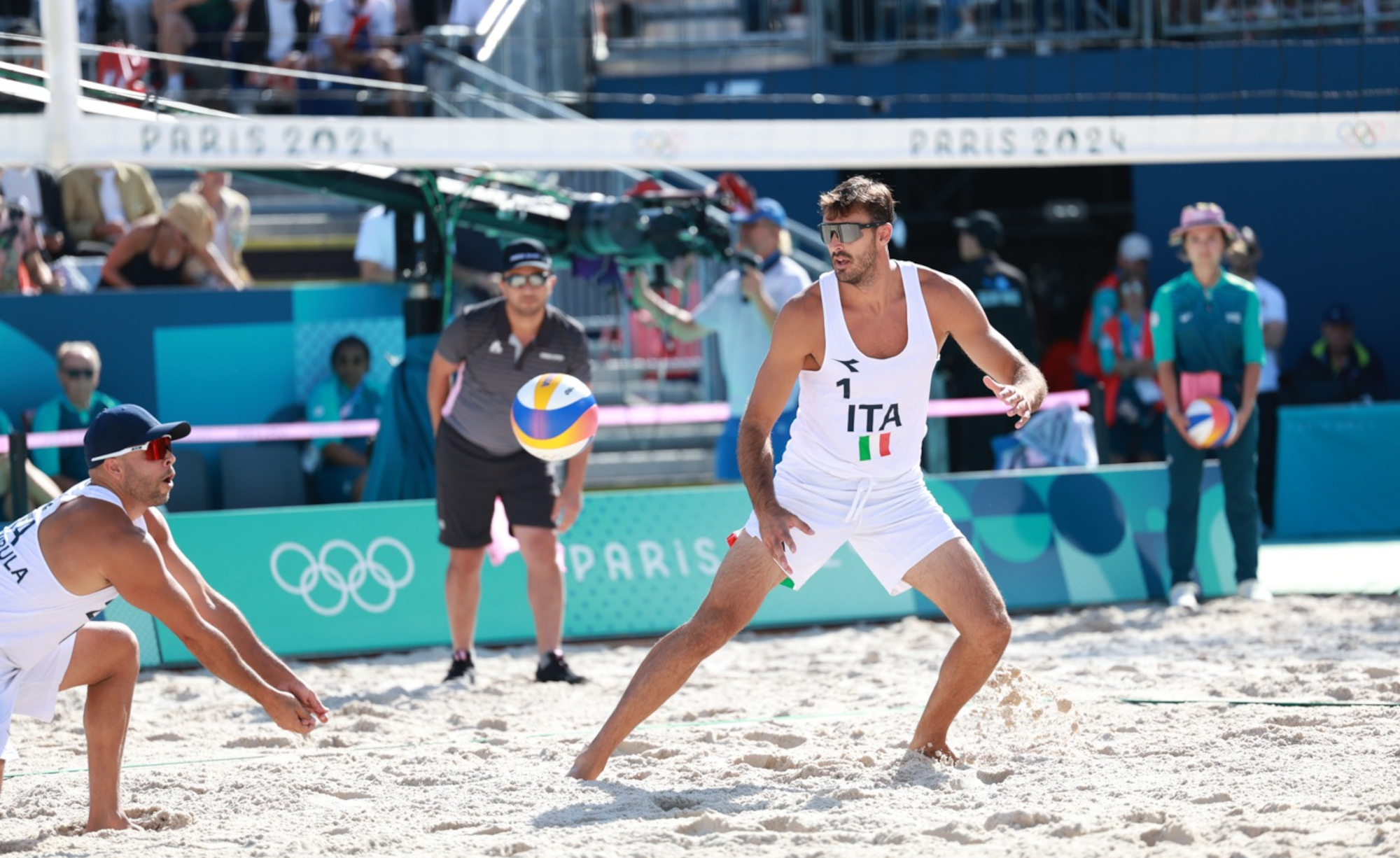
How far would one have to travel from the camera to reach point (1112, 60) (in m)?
12.0

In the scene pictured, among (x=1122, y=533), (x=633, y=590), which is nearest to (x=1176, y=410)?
(x=1122, y=533)

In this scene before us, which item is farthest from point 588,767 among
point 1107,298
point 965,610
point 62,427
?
point 1107,298

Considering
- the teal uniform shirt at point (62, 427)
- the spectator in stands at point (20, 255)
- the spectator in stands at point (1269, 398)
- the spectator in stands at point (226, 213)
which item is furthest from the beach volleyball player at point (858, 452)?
the spectator in stands at point (226, 213)

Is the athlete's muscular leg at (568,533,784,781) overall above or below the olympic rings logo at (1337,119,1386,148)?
below

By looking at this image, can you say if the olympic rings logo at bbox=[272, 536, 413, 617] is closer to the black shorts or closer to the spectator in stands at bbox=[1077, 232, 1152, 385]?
the black shorts

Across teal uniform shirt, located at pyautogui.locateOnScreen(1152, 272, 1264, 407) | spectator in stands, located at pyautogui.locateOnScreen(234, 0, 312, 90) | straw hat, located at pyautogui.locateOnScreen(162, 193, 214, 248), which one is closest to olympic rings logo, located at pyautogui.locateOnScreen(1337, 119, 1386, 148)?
teal uniform shirt, located at pyautogui.locateOnScreen(1152, 272, 1264, 407)

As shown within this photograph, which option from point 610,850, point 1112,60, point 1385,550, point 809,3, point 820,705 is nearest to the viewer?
point 610,850

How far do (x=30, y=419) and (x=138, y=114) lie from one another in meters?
2.73

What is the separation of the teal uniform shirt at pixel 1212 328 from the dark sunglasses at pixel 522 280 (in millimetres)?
3207

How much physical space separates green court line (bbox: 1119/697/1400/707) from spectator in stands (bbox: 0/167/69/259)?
23.9 feet

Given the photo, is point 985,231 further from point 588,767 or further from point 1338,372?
point 588,767

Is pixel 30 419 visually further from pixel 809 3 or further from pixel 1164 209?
pixel 1164 209

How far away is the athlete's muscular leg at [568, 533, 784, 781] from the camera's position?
462 centimetres

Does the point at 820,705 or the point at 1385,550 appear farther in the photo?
the point at 1385,550
